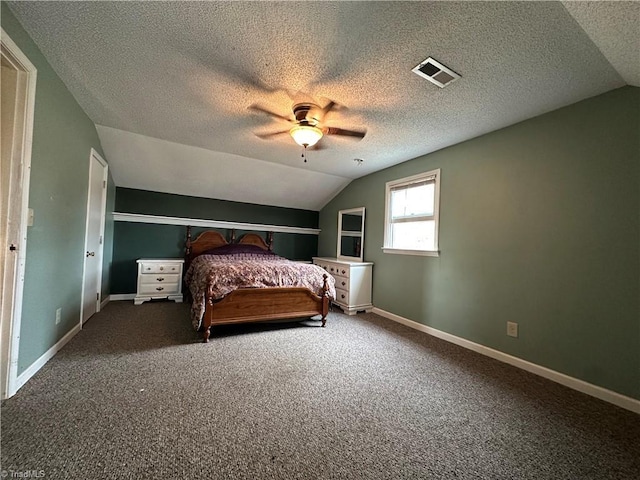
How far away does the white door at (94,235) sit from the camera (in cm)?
288

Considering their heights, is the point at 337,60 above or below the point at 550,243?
above

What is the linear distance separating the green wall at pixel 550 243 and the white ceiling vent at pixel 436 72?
1.15 metres

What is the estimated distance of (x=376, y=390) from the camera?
6.25 ft

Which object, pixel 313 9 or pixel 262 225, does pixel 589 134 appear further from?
pixel 262 225

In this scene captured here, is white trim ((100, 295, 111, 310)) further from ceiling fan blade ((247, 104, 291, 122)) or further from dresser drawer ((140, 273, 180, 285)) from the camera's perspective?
ceiling fan blade ((247, 104, 291, 122))

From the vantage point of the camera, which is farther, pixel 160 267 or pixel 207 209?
pixel 207 209

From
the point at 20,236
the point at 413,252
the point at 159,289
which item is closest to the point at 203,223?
the point at 159,289

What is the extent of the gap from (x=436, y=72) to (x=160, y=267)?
4.43m

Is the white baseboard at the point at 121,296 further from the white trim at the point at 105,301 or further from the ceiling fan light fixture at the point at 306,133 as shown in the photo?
the ceiling fan light fixture at the point at 306,133

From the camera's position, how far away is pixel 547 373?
2201mm

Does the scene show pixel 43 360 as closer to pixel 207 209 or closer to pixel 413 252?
pixel 207 209

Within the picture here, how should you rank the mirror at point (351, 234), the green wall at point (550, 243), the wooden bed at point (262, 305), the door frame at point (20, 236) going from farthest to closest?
the mirror at point (351, 234), the wooden bed at point (262, 305), the green wall at point (550, 243), the door frame at point (20, 236)

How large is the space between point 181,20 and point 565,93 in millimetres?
2735

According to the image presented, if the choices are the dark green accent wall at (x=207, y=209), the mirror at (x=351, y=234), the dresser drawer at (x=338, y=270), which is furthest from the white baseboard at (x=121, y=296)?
the mirror at (x=351, y=234)
